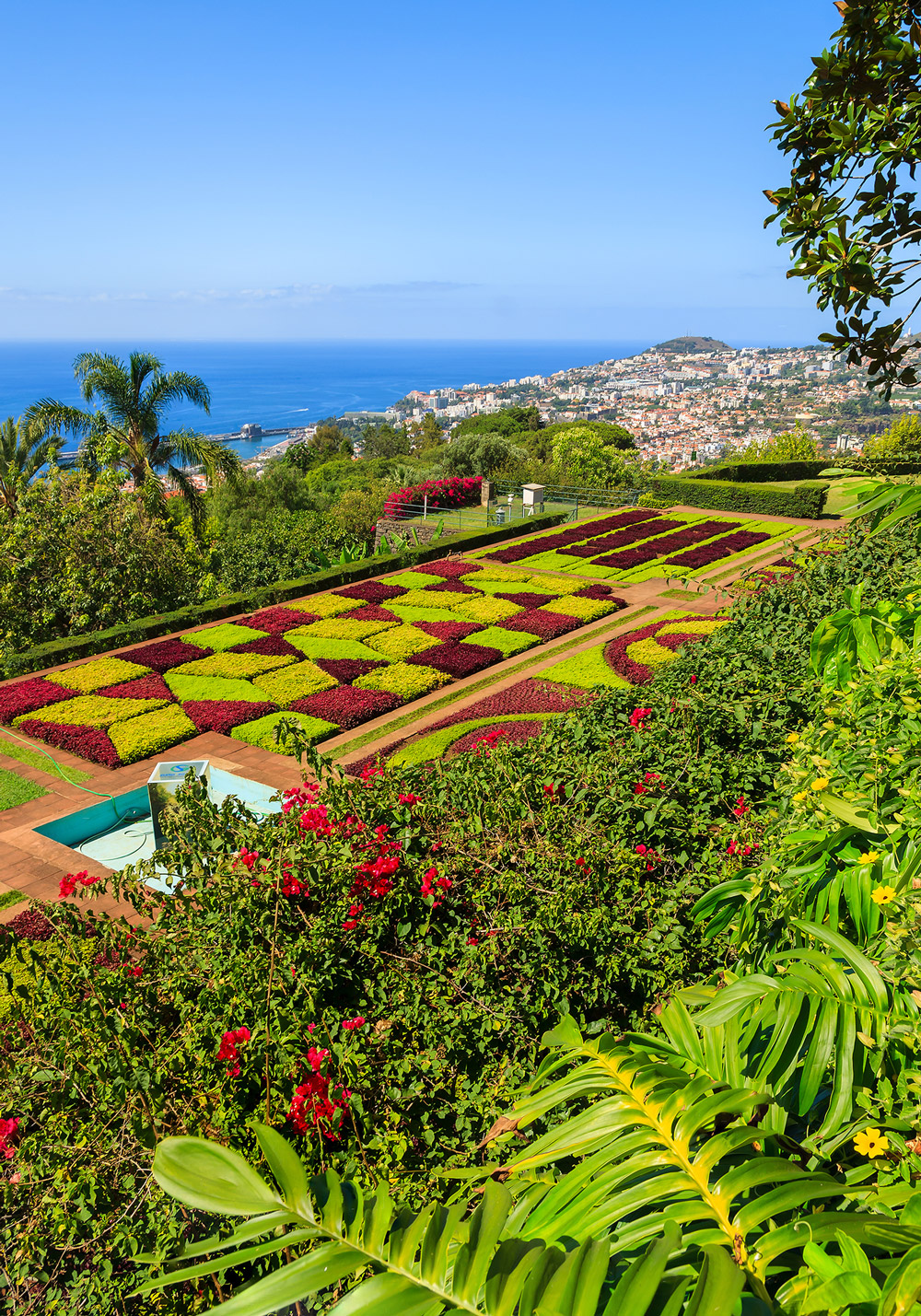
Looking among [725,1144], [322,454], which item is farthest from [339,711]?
[322,454]

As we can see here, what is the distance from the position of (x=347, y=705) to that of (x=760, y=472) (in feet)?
86.0

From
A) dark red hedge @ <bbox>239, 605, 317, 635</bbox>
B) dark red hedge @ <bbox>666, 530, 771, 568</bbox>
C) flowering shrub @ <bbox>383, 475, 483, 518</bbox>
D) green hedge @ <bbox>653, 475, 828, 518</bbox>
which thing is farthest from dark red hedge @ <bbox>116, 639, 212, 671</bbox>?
green hedge @ <bbox>653, 475, 828, 518</bbox>

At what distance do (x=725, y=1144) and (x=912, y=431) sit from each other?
45814 mm

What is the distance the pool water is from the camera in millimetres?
9875

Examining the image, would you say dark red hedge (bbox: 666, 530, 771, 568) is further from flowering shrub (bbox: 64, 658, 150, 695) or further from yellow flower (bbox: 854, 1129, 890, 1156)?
yellow flower (bbox: 854, 1129, 890, 1156)

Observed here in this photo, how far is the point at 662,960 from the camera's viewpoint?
4.05 metres

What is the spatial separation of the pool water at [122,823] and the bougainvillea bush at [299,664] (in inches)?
38.9

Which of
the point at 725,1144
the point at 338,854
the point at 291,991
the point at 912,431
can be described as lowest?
the point at 291,991

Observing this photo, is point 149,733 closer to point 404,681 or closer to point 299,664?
point 299,664

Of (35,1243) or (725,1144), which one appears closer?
(725,1144)

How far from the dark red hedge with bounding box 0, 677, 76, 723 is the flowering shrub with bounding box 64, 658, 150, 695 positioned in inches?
9.7

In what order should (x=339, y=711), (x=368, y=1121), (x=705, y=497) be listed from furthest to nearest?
(x=705, y=497)
(x=339, y=711)
(x=368, y=1121)

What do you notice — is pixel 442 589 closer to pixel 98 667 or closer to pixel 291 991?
pixel 98 667

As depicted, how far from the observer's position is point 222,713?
1292cm
